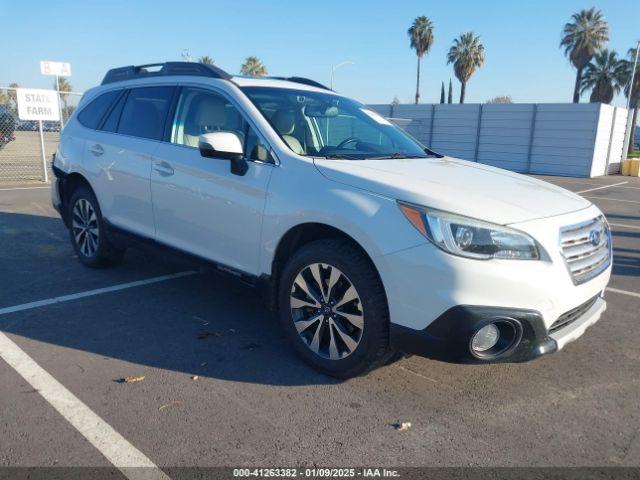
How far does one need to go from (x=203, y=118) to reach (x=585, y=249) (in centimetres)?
285

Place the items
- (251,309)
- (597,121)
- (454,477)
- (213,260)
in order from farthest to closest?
1. (597,121)
2. (251,309)
3. (213,260)
4. (454,477)

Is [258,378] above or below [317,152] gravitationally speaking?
below

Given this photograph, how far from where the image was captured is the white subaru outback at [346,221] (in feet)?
8.89

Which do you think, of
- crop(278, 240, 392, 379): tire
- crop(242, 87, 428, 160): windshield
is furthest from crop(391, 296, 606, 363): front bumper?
crop(242, 87, 428, 160): windshield

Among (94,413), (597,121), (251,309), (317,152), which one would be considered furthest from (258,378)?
(597,121)

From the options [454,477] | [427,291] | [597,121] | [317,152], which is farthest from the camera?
[597,121]

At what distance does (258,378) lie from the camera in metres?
3.26

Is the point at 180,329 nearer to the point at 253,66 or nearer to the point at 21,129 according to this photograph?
the point at 21,129

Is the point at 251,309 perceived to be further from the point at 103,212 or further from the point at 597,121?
the point at 597,121

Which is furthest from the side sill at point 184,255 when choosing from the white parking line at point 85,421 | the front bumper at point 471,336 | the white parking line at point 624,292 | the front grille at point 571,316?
the white parking line at point 624,292

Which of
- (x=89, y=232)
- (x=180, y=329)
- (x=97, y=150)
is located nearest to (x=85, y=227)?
(x=89, y=232)

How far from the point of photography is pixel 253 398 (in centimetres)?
303

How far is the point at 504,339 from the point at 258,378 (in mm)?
1478

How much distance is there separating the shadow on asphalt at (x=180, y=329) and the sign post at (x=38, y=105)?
26.9 feet
